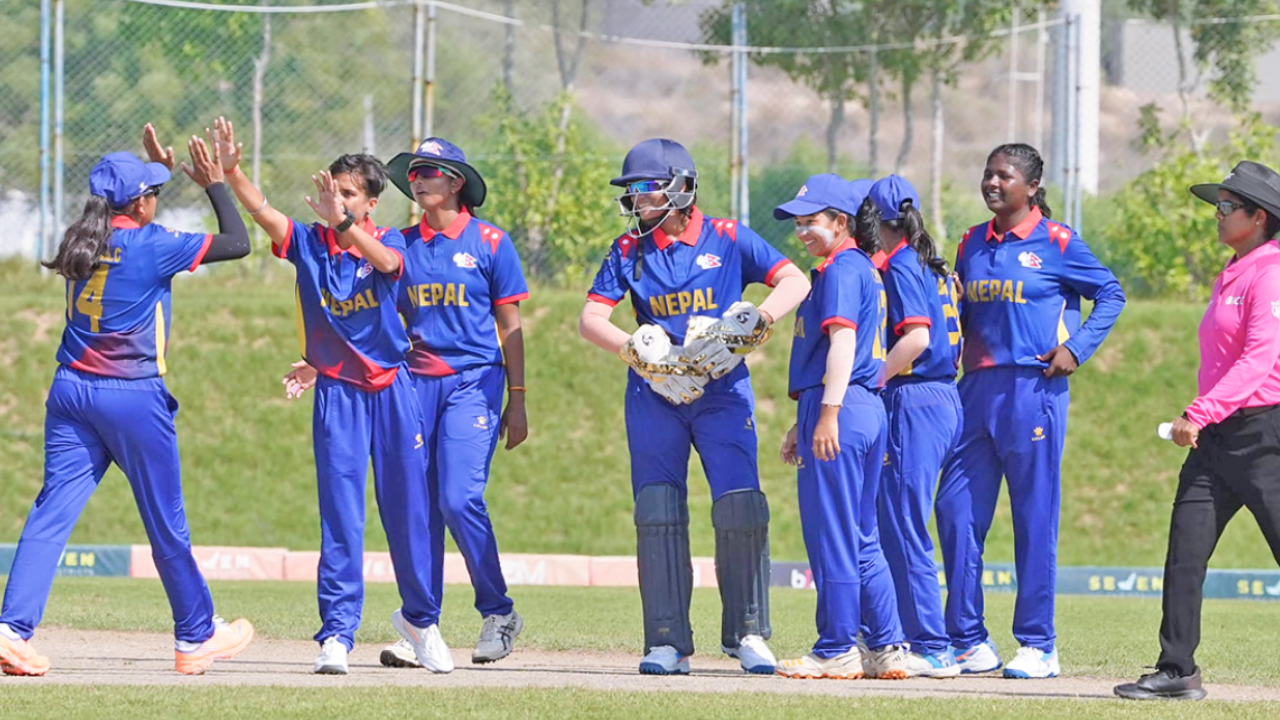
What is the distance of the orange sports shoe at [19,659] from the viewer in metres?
7.55

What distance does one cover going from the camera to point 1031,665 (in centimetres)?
823

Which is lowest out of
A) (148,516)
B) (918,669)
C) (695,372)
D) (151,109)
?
(918,669)

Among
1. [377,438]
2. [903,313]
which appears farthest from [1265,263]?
[377,438]

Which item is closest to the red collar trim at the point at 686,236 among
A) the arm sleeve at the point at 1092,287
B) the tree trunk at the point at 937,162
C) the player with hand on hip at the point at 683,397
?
the player with hand on hip at the point at 683,397

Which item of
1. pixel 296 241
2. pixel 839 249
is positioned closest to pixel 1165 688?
pixel 839 249

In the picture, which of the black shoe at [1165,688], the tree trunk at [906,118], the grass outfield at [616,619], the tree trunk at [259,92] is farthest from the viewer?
the tree trunk at [906,118]

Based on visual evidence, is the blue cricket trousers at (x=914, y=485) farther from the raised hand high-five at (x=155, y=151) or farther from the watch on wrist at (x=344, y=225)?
the raised hand high-five at (x=155, y=151)

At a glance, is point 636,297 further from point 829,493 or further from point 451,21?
point 451,21

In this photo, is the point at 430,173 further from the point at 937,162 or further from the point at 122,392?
the point at 937,162

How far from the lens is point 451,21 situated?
63.5 feet

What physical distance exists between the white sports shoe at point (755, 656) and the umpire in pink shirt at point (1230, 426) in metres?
1.55

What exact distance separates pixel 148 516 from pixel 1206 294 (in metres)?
15.0

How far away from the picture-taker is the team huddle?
7.82 meters

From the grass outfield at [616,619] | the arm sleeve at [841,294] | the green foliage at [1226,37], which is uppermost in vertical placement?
the green foliage at [1226,37]
